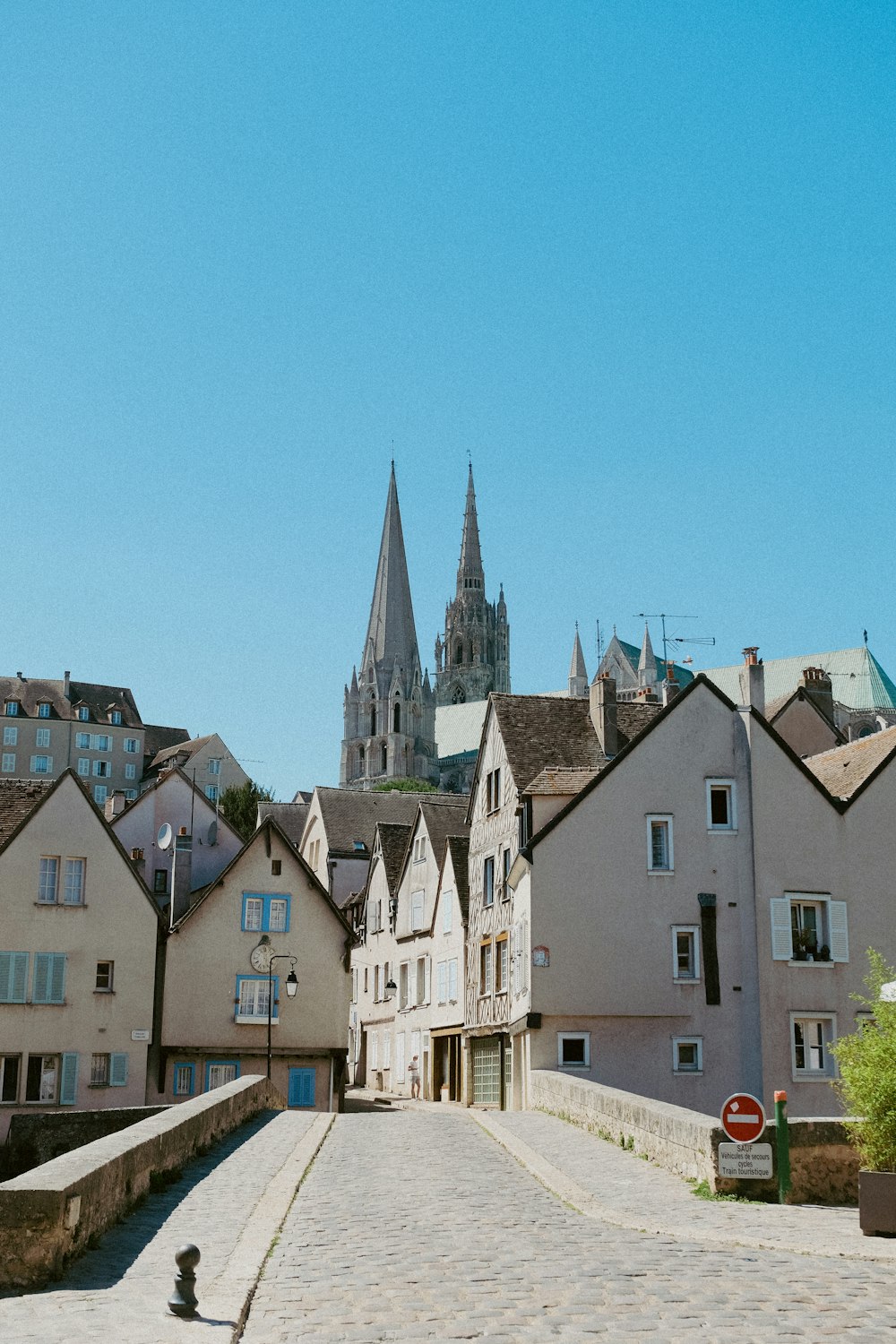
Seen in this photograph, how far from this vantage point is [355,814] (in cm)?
6794

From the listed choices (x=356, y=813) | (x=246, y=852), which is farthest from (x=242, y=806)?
(x=246, y=852)

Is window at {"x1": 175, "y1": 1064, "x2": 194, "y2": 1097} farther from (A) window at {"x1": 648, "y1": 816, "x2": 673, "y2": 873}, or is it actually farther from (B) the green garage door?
(A) window at {"x1": 648, "y1": 816, "x2": 673, "y2": 873}

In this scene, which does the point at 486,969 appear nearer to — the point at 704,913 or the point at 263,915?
the point at 263,915

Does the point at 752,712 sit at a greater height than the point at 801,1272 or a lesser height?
greater

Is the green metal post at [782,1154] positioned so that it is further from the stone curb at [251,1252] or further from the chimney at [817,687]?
the chimney at [817,687]

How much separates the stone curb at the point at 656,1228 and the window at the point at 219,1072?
2502cm

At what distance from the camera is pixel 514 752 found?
4138 cm

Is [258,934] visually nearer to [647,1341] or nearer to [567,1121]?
[567,1121]

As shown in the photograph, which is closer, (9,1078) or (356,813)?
(9,1078)

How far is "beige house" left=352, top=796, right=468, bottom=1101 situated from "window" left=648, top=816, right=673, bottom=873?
11.3 meters

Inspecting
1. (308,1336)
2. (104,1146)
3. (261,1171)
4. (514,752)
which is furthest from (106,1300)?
(514,752)

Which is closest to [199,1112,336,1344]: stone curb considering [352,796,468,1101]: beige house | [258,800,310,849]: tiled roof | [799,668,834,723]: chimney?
→ [352,796,468,1101]: beige house

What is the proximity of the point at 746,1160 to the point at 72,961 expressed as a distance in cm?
2952

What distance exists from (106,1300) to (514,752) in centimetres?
3180
